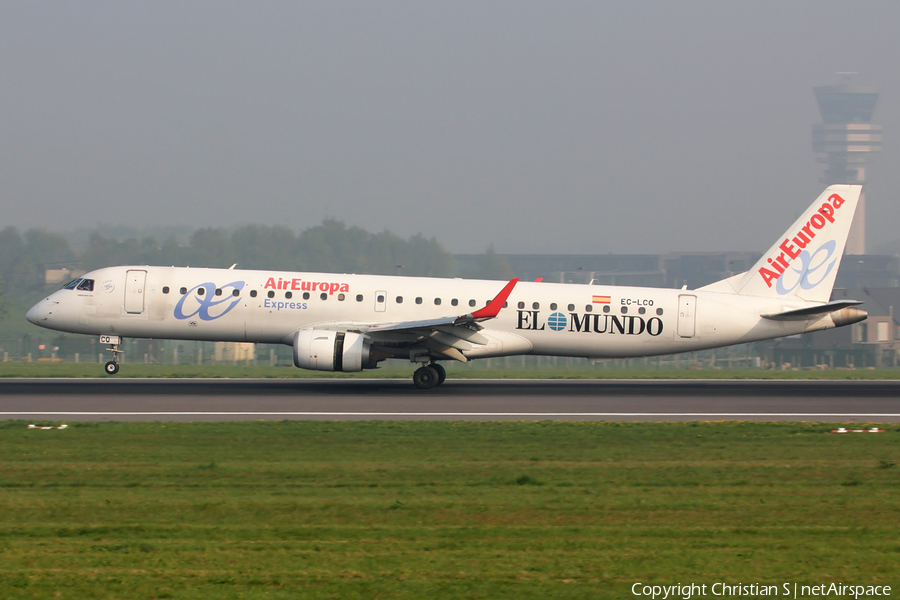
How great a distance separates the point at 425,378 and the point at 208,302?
7.61 meters

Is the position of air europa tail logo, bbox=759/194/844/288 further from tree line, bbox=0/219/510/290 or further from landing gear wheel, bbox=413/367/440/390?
tree line, bbox=0/219/510/290

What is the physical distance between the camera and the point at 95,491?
40.8ft

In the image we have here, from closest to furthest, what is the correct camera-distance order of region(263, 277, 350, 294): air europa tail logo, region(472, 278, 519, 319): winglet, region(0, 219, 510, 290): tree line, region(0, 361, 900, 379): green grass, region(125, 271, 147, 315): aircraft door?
1. region(472, 278, 519, 319): winglet
2. region(263, 277, 350, 294): air europa tail logo
3. region(125, 271, 147, 315): aircraft door
4. region(0, 361, 900, 379): green grass
5. region(0, 219, 510, 290): tree line

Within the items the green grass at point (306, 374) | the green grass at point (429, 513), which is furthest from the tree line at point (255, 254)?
the green grass at point (429, 513)

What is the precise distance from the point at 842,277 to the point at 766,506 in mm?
158320

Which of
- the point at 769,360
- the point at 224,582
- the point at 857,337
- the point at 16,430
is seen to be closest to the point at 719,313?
the point at 16,430

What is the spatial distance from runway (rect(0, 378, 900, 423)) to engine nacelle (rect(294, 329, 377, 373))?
955 mm

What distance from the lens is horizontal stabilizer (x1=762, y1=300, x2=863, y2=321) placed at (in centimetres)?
2905

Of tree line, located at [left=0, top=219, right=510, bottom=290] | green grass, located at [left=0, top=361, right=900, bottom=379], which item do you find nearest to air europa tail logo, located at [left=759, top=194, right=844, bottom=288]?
green grass, located at [left=0, top=361, right=900, bottom=379]

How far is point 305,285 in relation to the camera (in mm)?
29453

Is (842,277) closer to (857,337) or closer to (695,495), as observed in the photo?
(857,337)

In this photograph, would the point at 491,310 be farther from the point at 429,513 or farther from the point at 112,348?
the point at 429,513

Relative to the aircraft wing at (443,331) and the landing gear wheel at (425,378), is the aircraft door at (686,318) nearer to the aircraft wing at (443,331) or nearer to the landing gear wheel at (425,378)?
the aircraft wing at (443,331)

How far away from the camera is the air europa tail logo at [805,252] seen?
103ft
